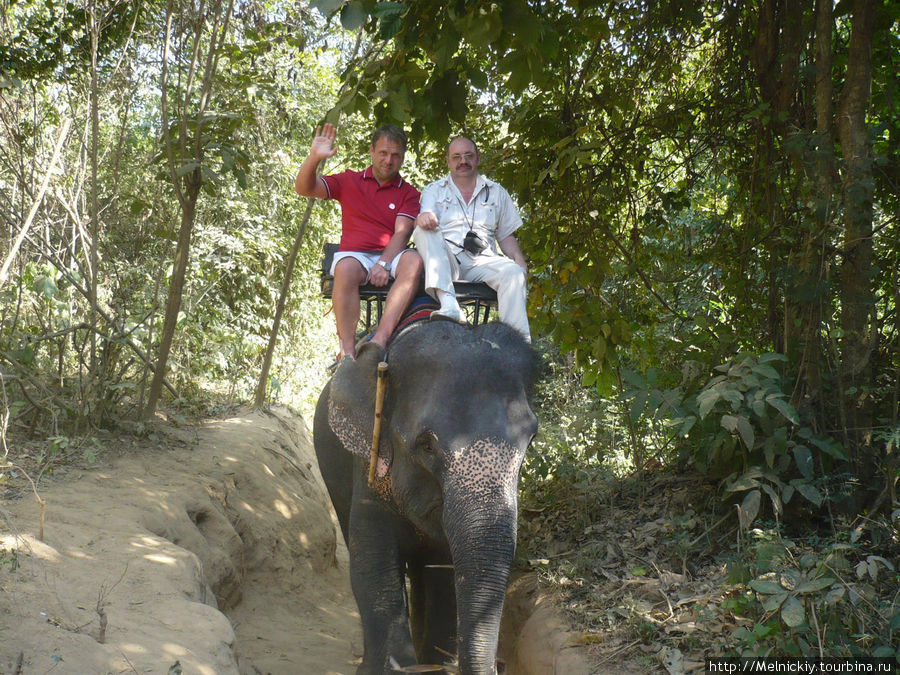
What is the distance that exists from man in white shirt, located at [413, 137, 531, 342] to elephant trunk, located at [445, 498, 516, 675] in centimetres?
120

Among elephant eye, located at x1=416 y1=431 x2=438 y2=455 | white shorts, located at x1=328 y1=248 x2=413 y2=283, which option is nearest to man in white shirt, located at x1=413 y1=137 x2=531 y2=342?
white shorts, located at x1=328 y1=248 x2=413 y2=283

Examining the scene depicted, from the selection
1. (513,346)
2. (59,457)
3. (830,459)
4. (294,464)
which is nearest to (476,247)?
(513,346)

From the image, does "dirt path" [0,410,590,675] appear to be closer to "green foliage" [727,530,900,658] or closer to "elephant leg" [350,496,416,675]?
"elephant leg" [350,496,416,675]

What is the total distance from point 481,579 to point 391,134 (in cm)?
283

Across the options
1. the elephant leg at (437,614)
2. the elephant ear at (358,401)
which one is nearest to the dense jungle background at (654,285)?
the elephant leg at (437,614)

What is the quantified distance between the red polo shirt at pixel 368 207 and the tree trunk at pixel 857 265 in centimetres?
258

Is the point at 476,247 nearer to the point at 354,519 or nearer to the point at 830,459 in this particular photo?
the point at 354,519

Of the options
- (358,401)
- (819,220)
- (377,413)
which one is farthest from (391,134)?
(819,220)

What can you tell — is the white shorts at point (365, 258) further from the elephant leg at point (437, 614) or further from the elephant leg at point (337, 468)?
the elephant leg at point (437, 614)

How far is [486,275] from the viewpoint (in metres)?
4.66

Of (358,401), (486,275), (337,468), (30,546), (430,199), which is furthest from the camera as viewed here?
(337,468)

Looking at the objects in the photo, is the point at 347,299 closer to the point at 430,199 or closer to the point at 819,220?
the point at 430,199

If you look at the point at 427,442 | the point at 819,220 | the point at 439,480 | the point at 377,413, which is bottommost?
the point at 439,480

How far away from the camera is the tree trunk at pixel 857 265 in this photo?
188 inches
